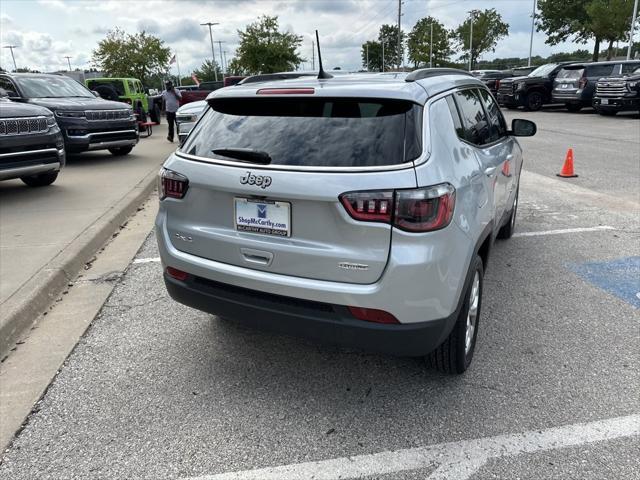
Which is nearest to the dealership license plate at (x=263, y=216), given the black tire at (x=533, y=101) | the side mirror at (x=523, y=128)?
the side mirror at (x=523, y=128)

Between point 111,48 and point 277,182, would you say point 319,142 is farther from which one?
point 111,48

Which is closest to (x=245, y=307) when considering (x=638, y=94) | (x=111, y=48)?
(x=638, y=94)

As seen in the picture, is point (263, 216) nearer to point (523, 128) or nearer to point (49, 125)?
point (523, 128)

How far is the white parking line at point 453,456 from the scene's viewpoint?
2328mm

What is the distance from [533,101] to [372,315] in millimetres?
23703

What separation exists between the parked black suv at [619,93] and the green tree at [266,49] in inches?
1267

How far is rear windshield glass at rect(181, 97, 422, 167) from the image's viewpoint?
247 cm

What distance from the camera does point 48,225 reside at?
6109mm

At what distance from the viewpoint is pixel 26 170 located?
729 centimetres

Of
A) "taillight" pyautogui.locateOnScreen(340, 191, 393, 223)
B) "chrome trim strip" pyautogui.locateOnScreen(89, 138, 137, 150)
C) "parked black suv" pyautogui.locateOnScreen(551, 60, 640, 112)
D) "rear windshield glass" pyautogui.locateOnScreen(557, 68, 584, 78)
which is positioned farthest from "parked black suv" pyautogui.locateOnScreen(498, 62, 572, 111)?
"taillight" pyautogui.locateOnScreen(340, 191, 393, 223)

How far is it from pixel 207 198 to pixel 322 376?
1.26 meters

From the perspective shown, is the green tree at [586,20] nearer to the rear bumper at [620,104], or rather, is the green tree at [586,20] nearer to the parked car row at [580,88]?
the parked car row at [580,88]

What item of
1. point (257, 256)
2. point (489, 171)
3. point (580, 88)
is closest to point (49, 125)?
point (257, 256)

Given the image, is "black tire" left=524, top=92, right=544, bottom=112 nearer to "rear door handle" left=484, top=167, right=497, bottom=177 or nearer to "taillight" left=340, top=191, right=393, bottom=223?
"rear door handle" left=484, top=167, right=497, bottom=177
